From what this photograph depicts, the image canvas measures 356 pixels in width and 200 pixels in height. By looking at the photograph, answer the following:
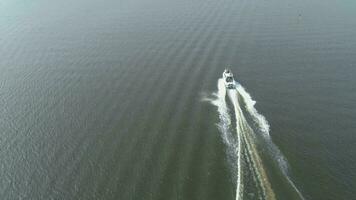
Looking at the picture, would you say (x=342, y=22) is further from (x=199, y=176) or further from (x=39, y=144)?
(x=39, y=144)

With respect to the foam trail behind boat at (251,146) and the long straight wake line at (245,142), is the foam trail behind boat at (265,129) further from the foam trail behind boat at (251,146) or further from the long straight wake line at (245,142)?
the foam trail behind boat at (251,146)

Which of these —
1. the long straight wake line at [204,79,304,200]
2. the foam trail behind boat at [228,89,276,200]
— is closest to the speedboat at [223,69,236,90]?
the long straight wake line at [204,79,304,200]

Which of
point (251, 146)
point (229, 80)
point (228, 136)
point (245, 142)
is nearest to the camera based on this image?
point (251, 146)

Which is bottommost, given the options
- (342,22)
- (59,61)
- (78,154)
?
(78,154)

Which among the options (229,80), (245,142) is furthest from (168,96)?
(245,142)

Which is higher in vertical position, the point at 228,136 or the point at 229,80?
the point at 229,80

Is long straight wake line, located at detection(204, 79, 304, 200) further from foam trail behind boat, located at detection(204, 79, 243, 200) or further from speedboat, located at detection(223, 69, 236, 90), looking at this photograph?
speedboat, located at detection(223, 69, 236, 90)

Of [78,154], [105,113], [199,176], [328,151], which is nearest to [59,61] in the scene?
[105,113]

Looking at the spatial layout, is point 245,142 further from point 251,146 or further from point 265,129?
point 265,129
